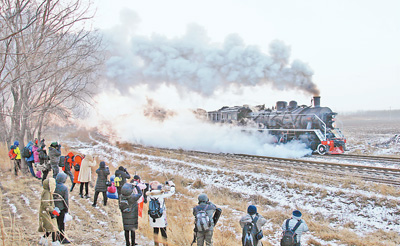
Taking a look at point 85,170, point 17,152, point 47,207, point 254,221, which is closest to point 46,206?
point 47,207

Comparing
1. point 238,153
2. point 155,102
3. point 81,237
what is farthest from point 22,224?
point 155,102

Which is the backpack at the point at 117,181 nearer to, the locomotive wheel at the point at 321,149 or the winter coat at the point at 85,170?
the winter coat at the point at 85,170

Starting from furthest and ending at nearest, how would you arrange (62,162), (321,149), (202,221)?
(321,149) < (62,162) < (202,221)

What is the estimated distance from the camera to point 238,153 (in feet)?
61.1

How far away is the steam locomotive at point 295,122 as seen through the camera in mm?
15789

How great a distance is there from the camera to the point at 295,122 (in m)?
17.2

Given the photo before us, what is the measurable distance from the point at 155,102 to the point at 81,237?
73.0 feet

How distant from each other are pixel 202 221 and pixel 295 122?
14.5 meters

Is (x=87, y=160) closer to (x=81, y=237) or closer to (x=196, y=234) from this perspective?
(x=81, y=237)

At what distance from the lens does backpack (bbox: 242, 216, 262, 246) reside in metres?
3.88

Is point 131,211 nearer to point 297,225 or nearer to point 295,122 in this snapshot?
point 297,225

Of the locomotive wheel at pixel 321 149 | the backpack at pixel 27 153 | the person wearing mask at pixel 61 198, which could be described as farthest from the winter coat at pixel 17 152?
the locomotive wheel at pixel 321 149

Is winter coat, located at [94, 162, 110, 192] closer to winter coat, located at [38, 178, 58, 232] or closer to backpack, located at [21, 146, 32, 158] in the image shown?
winter coat, located at [38, 178, 58, 232]

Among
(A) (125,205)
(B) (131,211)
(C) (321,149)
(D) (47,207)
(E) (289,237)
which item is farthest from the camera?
(C) (321,149)
